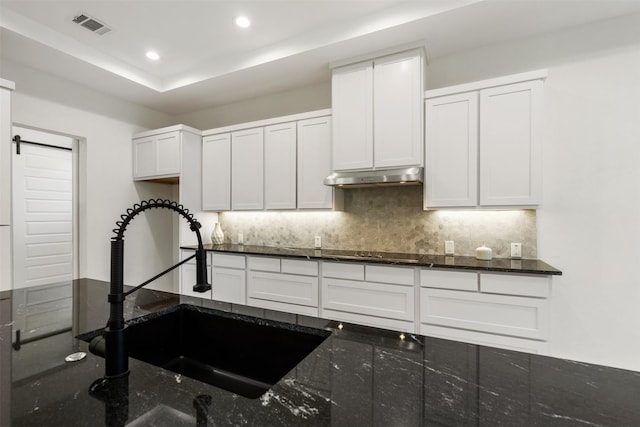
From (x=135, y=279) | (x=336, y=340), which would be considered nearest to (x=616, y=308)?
(x=336, y=340)

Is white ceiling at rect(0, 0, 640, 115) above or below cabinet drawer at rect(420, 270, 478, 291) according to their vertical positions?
above

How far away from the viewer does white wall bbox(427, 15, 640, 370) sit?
2396 millimetres

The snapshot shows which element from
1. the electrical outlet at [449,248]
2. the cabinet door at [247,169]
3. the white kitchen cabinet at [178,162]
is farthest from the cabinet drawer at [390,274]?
the white kitchen cabinet at [178,162]

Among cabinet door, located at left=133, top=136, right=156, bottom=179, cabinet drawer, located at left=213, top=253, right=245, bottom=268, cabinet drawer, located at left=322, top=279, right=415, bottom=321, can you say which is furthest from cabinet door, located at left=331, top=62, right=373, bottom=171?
cabinet door, located at left=133, top=136, right=156, bottom=179

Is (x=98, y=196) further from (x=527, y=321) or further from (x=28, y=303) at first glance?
(x=527, y=321)

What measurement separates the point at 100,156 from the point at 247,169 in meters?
1.92

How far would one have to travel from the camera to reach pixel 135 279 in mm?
4145

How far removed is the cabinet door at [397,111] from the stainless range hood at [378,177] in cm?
9

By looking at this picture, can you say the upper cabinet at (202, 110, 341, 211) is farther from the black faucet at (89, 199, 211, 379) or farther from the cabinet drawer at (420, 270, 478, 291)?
the black faucet at (89, 199, 211, 379)

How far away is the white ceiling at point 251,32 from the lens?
2439mm

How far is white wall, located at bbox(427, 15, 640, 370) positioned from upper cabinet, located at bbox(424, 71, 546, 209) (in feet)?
1.38

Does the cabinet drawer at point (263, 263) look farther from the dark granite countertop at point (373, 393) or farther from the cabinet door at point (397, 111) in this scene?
the dark granite countertop at point (373, 393)

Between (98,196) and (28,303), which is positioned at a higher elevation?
(98,196)

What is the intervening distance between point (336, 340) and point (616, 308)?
2.83m
